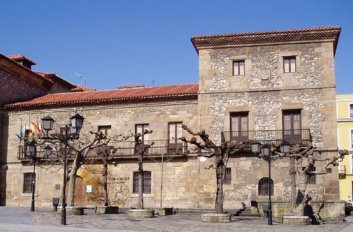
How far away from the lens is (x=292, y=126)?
26.5 meters

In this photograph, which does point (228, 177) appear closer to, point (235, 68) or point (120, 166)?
point (235, 68)

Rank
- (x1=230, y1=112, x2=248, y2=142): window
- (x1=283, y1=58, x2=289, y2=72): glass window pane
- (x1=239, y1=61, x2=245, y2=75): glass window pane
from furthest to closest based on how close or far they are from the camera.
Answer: (x1=239, y1=61, x2=245, y2=75): glass window pane < (x1=283, y1=58, x2=289, y2=72): glass window pane < (x1=230, y1=112, x2=248, y2=142): window

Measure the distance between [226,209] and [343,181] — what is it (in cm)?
2537

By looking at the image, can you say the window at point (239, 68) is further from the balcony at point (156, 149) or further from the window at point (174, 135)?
the balcony at point (156, 149)

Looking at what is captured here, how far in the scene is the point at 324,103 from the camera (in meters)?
26.2

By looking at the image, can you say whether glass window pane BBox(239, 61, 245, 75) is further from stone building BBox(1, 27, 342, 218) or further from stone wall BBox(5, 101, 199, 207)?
stone wall BBox(5, 101, 199, 207)

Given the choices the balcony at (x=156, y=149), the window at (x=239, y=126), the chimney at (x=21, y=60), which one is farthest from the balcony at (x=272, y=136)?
the chimney at (x=21, y=60)

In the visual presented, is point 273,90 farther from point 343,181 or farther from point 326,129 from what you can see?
point 343,181

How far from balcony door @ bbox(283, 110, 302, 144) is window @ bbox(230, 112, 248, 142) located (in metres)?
2.04

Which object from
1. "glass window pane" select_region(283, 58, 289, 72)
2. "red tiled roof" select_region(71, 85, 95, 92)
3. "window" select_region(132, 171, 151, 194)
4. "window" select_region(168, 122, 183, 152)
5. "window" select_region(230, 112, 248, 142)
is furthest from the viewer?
"red tiled roof" select_region(71, 85, 95, 92)

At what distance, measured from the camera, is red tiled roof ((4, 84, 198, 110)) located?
28781 millimetres

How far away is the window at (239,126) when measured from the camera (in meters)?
26.9

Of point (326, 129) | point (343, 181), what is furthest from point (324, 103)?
point (343, 181)

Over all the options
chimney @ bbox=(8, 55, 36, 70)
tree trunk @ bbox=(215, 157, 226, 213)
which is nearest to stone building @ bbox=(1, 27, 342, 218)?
tree trunk @ bbox=(215, 157, 226, 213)
